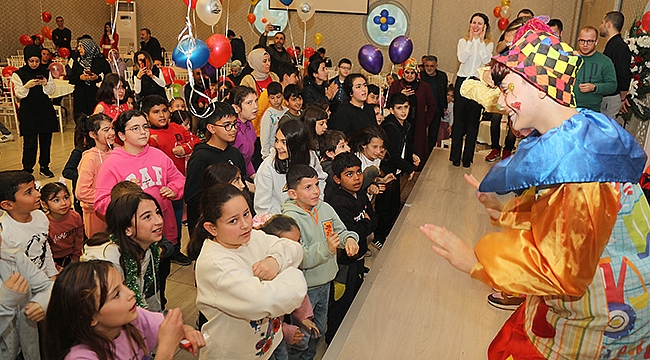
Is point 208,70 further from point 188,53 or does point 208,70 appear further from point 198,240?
point 198,240

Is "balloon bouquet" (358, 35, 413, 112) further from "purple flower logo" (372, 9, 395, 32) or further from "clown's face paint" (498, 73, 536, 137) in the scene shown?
"purple flower logo" (372, 9, 395, 32)

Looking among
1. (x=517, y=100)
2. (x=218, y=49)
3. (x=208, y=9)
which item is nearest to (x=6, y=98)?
(x=218, y=49)

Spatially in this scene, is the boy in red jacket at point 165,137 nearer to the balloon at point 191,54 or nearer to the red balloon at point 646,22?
the balloon at point 191,54

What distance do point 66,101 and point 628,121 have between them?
33.5 ft

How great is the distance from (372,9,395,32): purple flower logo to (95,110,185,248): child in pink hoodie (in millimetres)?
8993

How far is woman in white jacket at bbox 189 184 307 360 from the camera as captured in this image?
1.78 meters

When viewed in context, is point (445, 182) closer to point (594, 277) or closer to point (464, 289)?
point (464, 289)

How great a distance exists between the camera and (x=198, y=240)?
2117mm

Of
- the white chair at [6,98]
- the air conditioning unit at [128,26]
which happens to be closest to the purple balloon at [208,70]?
the white chair at [6,98]

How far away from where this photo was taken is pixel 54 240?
9.68ft

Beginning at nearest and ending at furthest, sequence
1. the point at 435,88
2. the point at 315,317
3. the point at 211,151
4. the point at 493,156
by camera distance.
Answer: the point at 315,317 < the point at 211,151 < the point at 493,156 < the point at 435,88

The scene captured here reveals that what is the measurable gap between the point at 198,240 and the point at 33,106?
14.6 ft

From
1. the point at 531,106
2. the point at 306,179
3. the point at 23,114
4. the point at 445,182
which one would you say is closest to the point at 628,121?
the point at 445,182

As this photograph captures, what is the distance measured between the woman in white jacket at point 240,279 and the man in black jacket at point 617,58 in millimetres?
4002
